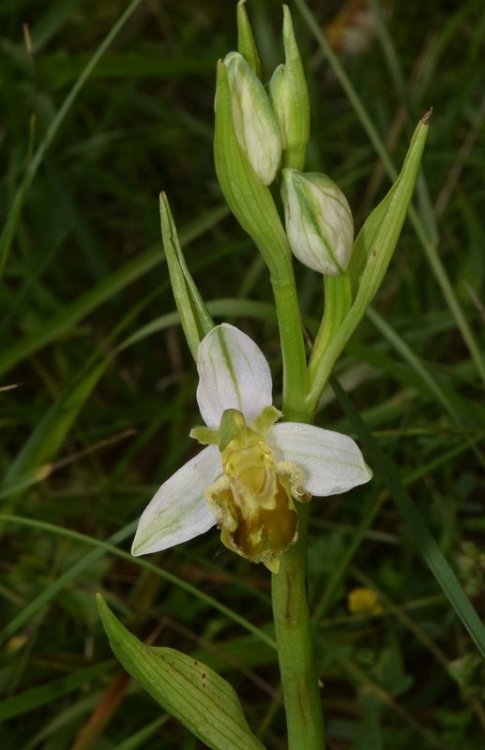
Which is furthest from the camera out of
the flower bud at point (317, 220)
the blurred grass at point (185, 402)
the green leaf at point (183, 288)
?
the blurred grass at point (185, 402)

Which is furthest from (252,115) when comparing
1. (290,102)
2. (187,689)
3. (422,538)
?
(187,689)

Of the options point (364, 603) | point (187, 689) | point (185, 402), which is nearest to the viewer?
point (187, 689)

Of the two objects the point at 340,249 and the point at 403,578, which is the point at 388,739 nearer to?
the point at 403,578

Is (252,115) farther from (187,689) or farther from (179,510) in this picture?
(187,689)

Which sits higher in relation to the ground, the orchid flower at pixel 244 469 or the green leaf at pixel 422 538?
the orchid flower at pixel 244 469

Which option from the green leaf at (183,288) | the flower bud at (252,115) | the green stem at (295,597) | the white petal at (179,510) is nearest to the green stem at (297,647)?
the green stem at (295,597)

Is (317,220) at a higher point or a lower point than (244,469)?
higher

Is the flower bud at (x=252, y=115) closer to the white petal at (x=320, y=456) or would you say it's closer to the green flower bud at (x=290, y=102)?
the green flower bud at (x=290, y=102)

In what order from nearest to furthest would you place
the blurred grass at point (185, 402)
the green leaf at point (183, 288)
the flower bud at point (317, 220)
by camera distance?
the flower bud at point (317, 220)
the green leaf at point (183, 288)
the blurred grass at point (185, 402)
